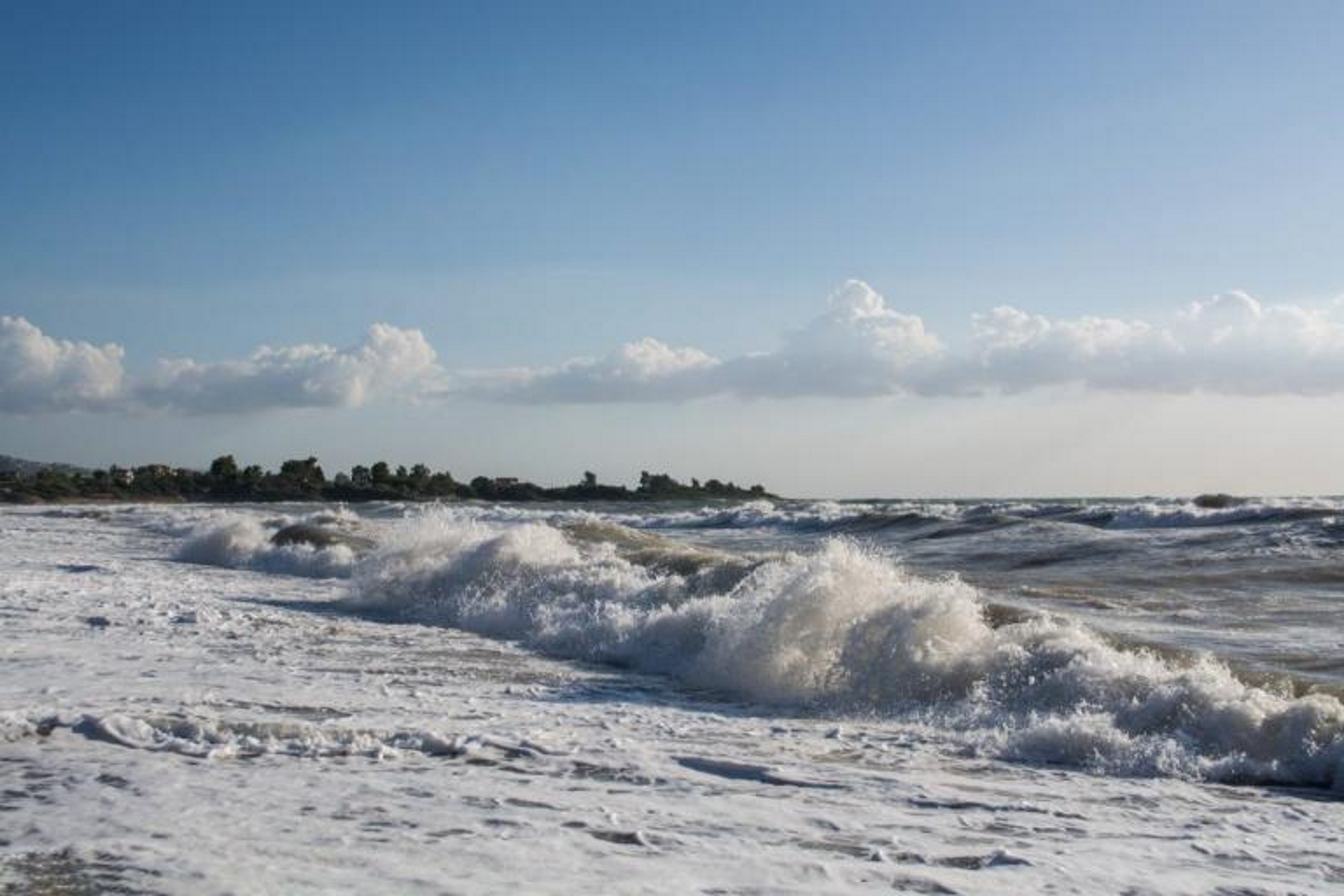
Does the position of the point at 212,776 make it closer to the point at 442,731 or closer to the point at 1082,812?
the point at 442,731

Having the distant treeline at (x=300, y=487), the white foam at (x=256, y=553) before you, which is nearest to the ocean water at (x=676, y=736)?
the white foam at (x=256, y=553)

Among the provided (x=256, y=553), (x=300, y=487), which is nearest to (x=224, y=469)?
(x=300, y=487)

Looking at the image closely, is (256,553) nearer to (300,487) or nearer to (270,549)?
(270,549)

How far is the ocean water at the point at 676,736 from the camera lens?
4441mm

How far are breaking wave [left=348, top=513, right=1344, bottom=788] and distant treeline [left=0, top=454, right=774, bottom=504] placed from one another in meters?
50.3

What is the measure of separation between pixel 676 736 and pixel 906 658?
2361 mm

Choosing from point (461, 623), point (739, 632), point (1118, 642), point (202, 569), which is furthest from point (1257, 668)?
point (202, 569)

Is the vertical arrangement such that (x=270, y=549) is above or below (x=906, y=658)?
below

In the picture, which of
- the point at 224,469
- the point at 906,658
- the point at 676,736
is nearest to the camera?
the point at 676,736

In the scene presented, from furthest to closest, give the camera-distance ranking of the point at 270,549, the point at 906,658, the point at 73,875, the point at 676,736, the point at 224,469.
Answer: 1. the point at 224,469
2. the point at 270,549
3. the point at 906,658
4. the point at 676,736
5. the point at 73,875

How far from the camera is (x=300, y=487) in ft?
221

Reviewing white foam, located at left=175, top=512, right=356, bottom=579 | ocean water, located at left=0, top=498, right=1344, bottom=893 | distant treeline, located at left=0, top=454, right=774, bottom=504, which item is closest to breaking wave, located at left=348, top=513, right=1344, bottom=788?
ocean water, located at left=0, top=498, right=1344, bottom=893

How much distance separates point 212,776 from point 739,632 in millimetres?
4947

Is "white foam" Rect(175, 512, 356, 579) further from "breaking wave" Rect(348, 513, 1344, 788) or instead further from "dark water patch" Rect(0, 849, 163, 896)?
"dark water patch" Rect(0, 849, 163, 896)
